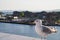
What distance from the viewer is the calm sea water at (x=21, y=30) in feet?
7.95

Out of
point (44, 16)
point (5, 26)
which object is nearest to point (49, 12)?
point (44, 16)

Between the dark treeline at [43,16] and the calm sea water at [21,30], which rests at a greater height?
the dark treeline at [43,16]

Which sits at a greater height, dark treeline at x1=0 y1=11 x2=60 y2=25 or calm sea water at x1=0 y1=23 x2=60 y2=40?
dark treeline at x1=0 y1=11 x2=60 y2=25

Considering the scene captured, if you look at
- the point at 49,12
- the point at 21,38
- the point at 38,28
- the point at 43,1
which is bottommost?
the point at 21,38

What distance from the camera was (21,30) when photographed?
8.77 feet

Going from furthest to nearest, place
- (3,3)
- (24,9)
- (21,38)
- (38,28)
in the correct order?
1. (3,3)
2. (24,9)
3. (21,38)
4. (38,28)

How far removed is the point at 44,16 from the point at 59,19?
0.25 m

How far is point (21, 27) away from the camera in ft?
8.79

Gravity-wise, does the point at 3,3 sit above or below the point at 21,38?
above

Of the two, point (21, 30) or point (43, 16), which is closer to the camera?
point (43, 16)

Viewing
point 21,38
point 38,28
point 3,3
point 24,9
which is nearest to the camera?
point 38,28

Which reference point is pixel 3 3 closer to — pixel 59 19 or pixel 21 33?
pixel 21 33

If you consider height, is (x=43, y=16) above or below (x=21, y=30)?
above

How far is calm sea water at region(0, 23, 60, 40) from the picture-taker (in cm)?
242
